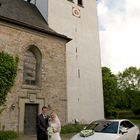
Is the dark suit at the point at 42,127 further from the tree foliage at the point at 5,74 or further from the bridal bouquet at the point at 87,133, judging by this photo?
the tree foliage at the point at 5,74

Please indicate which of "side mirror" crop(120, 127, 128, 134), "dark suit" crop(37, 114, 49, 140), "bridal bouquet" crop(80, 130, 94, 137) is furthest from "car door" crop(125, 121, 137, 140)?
"dark suit" crop(37, 114, 49, 140)

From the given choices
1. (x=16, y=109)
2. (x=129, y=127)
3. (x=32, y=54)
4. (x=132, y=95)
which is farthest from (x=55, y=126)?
(x=132, y=95)

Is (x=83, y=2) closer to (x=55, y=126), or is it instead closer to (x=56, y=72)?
(x=56, y=72)

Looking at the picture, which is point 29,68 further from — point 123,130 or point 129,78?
point 129,78

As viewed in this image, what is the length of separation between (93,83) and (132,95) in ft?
98.4

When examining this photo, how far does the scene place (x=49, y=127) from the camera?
827cm

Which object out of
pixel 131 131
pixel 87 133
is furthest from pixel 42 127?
pixel 131 131

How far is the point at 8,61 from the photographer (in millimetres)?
12500

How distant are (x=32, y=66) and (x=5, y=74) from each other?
6.48 m

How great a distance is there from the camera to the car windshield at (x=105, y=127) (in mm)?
9455

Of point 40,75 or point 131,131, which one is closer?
point 131,131

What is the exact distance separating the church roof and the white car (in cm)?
1065

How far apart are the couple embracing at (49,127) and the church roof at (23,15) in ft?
33.9

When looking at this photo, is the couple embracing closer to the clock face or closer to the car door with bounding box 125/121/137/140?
the car door with bounding box 125/121/137/140
